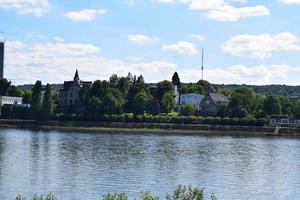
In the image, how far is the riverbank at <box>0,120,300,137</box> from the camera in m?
110

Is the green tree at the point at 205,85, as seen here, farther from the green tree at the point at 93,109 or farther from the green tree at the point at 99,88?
the green tree at the point at 93,109

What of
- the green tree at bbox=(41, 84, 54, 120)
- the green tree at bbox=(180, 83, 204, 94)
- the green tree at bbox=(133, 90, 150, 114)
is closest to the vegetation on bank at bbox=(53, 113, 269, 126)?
the green tree at bbox=(133, 90, 150, 114)

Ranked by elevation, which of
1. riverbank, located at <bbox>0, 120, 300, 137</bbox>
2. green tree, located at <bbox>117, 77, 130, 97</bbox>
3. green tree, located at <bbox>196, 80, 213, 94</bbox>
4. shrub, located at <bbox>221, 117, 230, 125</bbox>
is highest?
green tree, located at <bbox>196, 80, 213, 94</bbox>

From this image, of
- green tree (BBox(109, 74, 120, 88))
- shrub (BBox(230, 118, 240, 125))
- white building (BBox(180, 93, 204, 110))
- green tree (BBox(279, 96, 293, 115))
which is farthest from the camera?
white building (BBox(180, 93, 204, 110))

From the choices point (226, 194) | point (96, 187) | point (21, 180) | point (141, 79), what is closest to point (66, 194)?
point (96, 187)

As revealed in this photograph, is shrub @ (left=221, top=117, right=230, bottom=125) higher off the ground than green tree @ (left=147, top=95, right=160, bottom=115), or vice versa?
green tree @ (left=147, top=95, right=160, bottom=115)

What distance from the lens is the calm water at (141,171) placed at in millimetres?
34438

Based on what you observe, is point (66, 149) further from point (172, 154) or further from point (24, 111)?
point (24, 111)

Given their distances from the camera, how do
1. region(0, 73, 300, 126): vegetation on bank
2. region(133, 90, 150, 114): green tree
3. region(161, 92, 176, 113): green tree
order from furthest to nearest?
region(161, 92, 176, 113): green tree → region(133, 90, 150, 114): green tree → region(0, 73, 300, 126): vegetation on bank

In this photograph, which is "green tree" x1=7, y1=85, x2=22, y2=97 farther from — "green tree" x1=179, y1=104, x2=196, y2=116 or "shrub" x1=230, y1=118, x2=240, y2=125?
"shrub" x1=230, y1=118, x2=240, y2=125

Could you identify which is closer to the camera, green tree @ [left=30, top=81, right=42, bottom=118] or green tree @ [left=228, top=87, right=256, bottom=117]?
green tree @ [left=228, top=87, right=256, bottom=117]

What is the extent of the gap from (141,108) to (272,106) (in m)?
26.2

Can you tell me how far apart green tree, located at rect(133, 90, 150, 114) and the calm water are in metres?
58.9

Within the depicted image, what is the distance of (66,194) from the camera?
3192cm
